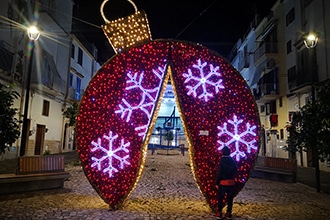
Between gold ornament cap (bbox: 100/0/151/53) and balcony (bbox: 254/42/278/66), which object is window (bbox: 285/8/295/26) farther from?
gold ornament cap (bbox: 100/0/151/53)

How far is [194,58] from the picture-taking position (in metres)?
6.36

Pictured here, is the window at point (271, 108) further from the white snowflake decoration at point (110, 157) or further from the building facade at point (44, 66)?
the white snowflake decoration at point (110, 157)

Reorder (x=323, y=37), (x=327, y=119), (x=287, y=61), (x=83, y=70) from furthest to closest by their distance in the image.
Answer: (x=83, y=70)
(x=287, y=61)
(x=323, y=37)
(x=327, y=119)

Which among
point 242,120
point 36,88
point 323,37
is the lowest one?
point 242,120

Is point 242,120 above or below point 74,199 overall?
above

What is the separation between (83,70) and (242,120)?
26176 millimetres

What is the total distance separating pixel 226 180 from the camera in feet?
17.7

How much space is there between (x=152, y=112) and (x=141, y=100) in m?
0.38

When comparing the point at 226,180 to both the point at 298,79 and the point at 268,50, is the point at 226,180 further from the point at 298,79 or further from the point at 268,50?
the point at 268,50

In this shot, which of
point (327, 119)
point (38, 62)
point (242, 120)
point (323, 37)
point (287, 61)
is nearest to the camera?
point (242, 120)

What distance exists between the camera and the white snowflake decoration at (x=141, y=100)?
614cm

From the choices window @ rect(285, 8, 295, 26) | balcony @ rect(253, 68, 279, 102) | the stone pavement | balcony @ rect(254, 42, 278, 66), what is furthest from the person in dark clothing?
balcony @ rect(254, 42, 278, 66)

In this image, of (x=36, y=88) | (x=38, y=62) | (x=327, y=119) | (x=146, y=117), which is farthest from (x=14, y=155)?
(x=327, y=119)

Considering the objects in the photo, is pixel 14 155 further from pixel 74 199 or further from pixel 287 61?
pixel 287 61
